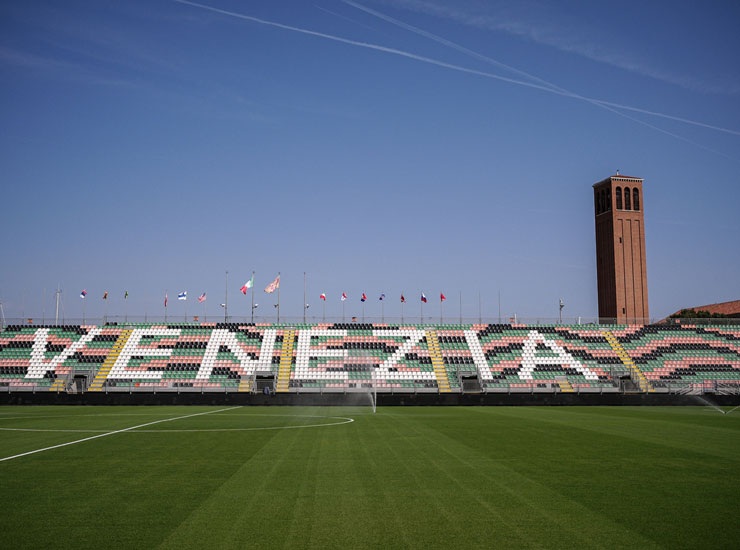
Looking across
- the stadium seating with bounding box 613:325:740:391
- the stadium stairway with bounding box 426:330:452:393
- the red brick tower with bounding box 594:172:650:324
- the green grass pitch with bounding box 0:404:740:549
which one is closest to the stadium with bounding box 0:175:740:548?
the green grass pitch with bounding box 0:404:740:549

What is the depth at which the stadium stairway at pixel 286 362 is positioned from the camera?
6931cm

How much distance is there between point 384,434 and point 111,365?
50327 mm

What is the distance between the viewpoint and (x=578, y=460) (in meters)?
20.4

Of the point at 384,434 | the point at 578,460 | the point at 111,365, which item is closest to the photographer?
the point at 578,460

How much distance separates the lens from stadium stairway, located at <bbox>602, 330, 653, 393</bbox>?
69500 mm

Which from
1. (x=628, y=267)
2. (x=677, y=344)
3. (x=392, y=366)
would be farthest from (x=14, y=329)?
(x=628, y=267)

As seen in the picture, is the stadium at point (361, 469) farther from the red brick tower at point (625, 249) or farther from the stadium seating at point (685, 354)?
the red brick tower at point (625, 249)

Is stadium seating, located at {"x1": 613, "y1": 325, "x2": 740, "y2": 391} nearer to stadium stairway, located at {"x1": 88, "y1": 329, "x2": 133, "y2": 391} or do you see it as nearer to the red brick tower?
the red brick tower

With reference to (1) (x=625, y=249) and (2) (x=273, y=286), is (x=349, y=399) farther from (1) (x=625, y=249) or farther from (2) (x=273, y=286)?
(1) (x=625, y=249)

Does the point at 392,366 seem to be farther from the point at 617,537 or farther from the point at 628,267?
the point at 617,537

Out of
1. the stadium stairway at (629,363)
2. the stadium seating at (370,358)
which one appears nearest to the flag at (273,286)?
the stadium seating at (370,358)

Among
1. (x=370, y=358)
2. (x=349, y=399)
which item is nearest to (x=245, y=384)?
(x=370, y=358)

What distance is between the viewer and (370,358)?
74.0 meters

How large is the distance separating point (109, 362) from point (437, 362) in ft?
113
